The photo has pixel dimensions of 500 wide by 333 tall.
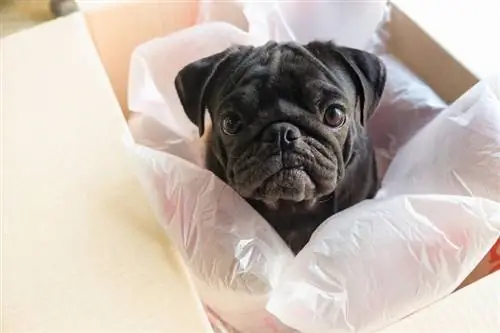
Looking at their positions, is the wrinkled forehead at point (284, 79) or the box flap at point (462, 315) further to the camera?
the wrinkled forehead at point (284, 79)

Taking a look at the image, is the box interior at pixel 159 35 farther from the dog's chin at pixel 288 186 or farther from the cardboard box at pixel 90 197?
the dog's chin at pixel 288 186

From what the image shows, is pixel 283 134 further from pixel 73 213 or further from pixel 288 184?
pixel 73 213

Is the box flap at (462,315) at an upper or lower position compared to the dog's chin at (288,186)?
lower

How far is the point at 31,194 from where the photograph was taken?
0.94 meters

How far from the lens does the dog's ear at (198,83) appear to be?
37.7 inches

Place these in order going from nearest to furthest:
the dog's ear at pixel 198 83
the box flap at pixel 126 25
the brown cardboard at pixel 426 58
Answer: the dog's ear at pixel 198 83 < the brown cardboard at pixel 426 58 < the box flap at pixel 126 25

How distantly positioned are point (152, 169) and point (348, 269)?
30 cm

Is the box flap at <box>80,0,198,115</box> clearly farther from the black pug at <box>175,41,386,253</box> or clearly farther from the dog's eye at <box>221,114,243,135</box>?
the dog's eye at <box>221,114,243,135</box>

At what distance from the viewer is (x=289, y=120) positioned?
0.88 metres

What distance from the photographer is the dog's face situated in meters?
0.86

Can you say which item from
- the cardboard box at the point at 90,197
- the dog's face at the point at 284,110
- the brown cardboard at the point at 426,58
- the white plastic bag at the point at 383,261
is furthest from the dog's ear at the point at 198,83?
the brown cardboard at the point at 426,58

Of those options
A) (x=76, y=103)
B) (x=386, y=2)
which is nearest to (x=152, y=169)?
(x=76, y=103)

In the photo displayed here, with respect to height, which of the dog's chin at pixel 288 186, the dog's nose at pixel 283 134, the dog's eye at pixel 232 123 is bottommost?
the dog's chin at pixel 288 186

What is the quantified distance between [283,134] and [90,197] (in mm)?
283
